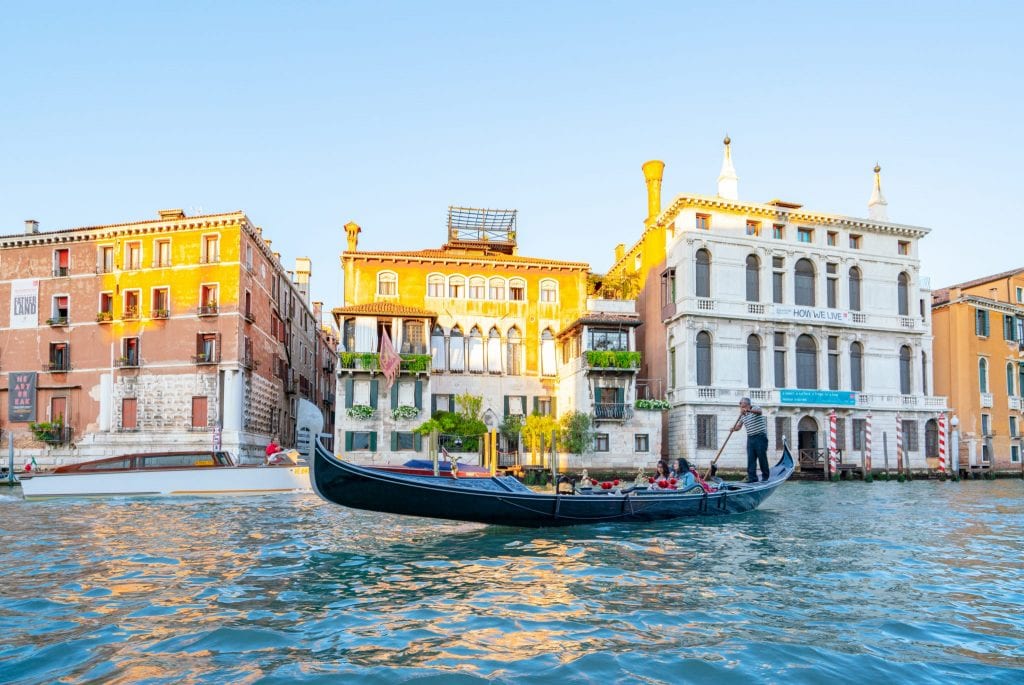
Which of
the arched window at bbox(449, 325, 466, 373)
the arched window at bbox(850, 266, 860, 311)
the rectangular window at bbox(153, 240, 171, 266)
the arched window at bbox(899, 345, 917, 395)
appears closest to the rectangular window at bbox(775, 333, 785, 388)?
the arched window at bbox(850, 266, 860, 311)

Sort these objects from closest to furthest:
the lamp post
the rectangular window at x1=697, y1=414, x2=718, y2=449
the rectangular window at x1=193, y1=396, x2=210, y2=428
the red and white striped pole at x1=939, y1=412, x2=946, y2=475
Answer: the rectangular window at x1=193, y1=396, x2=210, y2=428 → the rectangular window at x1=697, y1=414, x2=718, y2=449 → the red and white striped pole at x1=939, y1=412, x2=946, y2=475 → the lamp post

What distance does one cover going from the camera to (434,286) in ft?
106

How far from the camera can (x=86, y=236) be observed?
1227 inches

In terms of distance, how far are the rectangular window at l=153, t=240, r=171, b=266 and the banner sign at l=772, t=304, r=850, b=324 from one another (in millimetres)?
23973

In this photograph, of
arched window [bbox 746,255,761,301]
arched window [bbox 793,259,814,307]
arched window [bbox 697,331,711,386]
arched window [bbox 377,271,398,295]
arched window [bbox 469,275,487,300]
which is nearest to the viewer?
arched window [bbox 377,271,398,295]

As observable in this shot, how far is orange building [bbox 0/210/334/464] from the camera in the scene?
29594 mm

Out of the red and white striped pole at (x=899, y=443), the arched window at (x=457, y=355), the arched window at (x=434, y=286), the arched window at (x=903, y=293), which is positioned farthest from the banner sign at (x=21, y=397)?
the arched window at (x=903, y=293)

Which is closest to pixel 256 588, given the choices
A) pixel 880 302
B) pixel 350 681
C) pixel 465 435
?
pixel 350 681

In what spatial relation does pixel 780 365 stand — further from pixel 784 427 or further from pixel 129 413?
pixel 129 413

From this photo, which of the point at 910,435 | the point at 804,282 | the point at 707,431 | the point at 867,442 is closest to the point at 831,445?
the point at 867,442

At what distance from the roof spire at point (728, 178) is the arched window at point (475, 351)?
1234cm

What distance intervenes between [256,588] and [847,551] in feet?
25.0

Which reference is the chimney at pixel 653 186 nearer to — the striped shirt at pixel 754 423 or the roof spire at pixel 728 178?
the roof spire at pixel 728 178

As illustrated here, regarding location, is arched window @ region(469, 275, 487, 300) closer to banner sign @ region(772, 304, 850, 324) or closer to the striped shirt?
banner sign @ region(772, 304, 850, 324)
